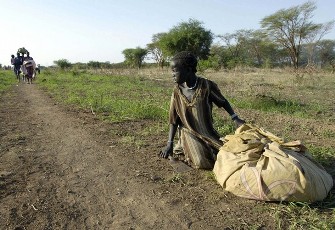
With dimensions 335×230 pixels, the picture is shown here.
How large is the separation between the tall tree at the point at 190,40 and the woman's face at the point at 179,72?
2831 cm

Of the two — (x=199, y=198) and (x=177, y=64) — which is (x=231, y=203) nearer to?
(x=199, y=198)

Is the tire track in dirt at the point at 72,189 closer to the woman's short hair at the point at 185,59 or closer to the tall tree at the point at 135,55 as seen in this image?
the woman's short hair at the point at 185,59

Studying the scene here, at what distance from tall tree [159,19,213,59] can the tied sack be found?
28.8 meters

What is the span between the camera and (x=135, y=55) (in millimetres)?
49406

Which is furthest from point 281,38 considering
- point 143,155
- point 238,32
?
point 143,155

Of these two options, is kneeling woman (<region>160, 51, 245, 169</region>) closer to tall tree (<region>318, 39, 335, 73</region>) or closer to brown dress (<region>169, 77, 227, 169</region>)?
brown dress (<region>169, 77, 227, 169</region>)

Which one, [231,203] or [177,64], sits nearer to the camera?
[231,203]

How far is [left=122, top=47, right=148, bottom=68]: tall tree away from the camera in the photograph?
4922cm

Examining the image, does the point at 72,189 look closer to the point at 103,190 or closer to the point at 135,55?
the point at 103,190

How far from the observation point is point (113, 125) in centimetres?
548

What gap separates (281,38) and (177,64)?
33.9m

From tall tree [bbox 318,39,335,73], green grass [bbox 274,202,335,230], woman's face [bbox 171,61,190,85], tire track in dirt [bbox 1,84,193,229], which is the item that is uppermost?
tall tree [bbox 318,39,335,73]

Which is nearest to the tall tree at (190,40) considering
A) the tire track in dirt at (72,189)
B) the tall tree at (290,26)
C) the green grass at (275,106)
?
the tall tree at (290,26)

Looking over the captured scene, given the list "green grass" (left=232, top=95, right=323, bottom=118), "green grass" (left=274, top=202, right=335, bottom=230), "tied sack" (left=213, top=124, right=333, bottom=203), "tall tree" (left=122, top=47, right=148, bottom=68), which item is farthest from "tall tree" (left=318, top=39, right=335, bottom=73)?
"green grass" (left=274, top=202, right=335, bottom=230)
